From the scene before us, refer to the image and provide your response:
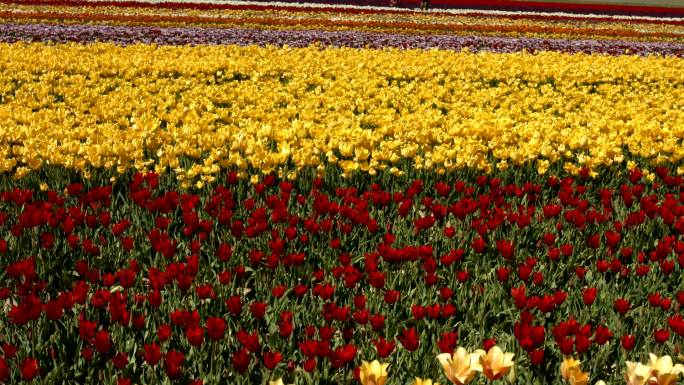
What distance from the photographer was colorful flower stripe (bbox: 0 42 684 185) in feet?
18.1

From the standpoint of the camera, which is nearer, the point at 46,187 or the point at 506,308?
the point at 506,308

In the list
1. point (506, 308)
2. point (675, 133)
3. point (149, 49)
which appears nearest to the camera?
point (506, 308)

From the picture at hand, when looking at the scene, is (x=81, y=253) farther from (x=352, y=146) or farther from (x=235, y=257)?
(x=352, y=146)

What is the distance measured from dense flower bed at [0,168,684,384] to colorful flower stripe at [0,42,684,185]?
381 mm

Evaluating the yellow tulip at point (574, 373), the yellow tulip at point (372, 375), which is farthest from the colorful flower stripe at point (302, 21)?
the yellow tulip at point (574, 373)

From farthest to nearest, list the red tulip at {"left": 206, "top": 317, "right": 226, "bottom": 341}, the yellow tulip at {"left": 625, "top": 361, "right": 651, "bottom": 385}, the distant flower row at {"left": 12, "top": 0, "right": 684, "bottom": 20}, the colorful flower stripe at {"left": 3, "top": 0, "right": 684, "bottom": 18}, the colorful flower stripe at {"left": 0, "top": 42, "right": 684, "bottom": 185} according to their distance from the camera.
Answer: the colorful flower stripe at {"left": 3, "top": 0, "right": 684, "bottom": 18} < the distant flower row at {"left": 12, "top": 0, "right": 684, "bottom": 20} < the colorful flower stripe at {"left": 0, "top": 42, "right": 684, "bottom": 185} < the red tulip at {"left": 206, "top": 317, "right": 226, "bottom": 341} < the yellow tulip at {"left": 625, "top": 361, "right": 651, "bottom": 385}

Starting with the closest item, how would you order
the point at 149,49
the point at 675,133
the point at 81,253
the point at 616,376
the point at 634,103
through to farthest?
the point at 616,376 → the point at 81,253 → the point at 675,133 → the point at 634,103 → the point at 149,49

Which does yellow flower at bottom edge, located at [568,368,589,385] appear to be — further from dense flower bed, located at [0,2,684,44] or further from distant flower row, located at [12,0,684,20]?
distant flower row, located at [12,0,684,20]

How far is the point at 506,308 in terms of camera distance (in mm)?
3254

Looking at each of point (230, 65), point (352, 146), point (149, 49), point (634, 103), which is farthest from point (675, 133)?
point (149, 49)

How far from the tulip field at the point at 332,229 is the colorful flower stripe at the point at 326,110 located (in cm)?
5

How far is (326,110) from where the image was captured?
813cm

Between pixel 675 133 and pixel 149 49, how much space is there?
9.94 metres

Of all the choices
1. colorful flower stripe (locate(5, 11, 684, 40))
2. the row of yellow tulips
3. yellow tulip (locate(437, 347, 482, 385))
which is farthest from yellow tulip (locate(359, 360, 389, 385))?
colorful flower stripe (locate(5, 11, 684, 40))
